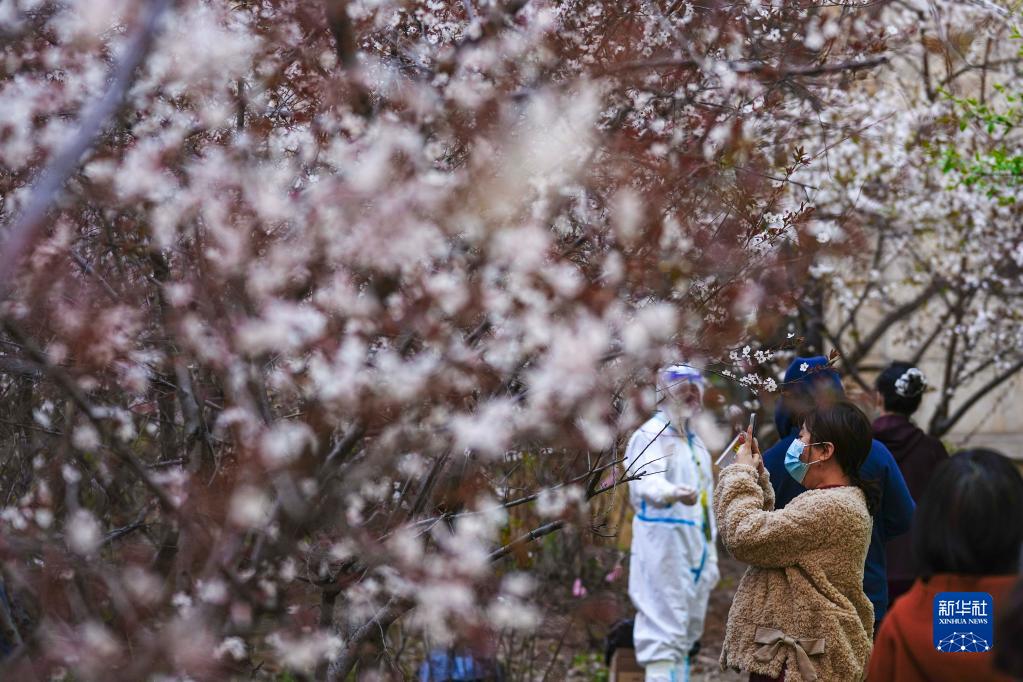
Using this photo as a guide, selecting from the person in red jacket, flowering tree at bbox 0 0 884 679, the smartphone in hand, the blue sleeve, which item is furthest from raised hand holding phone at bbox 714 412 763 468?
the person in red jacket

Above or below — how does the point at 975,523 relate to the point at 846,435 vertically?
below

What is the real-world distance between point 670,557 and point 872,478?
1868mm

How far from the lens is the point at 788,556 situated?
12.0 ft

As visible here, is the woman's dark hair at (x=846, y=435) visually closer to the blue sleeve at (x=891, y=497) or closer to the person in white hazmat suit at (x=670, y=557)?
the blue sleeve at (x=891, y=497)

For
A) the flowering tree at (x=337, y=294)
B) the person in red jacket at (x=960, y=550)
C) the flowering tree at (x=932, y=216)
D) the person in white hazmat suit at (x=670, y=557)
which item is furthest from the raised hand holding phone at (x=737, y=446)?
the flowering tree at (x=932, y=216)

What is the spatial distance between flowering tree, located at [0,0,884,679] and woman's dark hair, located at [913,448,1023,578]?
4.13 feet

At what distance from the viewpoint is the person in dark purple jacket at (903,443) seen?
543 centimetres

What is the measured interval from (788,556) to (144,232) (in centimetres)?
228

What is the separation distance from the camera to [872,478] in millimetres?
4055

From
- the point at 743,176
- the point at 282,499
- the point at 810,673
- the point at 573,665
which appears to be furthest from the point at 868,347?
the point at 282,499

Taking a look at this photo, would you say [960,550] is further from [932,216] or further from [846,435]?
[932,216]

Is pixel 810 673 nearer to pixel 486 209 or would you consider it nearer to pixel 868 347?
pixel 486 209

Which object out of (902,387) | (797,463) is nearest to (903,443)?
(902,387)

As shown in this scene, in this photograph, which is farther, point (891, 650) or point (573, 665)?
point (573, 665)
